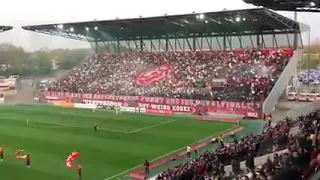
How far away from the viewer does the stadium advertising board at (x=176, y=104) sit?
41747 millimetres

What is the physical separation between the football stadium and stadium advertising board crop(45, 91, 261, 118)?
0.12 m

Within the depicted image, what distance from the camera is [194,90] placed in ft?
156

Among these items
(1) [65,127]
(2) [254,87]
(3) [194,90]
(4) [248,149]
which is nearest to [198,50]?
(3) [194,90]

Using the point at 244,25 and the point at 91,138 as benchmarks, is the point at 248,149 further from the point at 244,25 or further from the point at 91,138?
the point at 244,25

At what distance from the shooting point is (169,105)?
1847 inches

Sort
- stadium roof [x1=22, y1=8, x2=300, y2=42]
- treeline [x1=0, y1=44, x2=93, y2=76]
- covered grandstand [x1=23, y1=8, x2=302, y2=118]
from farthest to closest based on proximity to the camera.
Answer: treeline [x1=0, y1=44, x2=93, y2=76]
stadium roof [x1=22, y1=8, x2=300, y2=42]
covered grandstand [x1=23, y1=8, x2=302, y2=118]

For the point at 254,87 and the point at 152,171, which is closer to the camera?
the point at 152,171

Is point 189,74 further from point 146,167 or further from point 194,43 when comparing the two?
point 146,167

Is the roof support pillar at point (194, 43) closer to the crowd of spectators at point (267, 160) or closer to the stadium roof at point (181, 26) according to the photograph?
the stadium roof at point (181, 26)

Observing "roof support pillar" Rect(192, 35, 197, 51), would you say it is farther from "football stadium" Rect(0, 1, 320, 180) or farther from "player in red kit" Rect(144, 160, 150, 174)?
"player in red kit" Rect(144, 160, 150, 174)

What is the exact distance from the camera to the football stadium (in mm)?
20939

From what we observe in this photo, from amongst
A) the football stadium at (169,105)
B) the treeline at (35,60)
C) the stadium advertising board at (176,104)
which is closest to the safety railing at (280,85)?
the football stadium at (169,105)

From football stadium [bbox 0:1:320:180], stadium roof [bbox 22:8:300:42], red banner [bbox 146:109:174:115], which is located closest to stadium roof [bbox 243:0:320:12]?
football stadium [bbox 0:1:320:180]

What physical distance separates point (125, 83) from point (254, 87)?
19605mm
